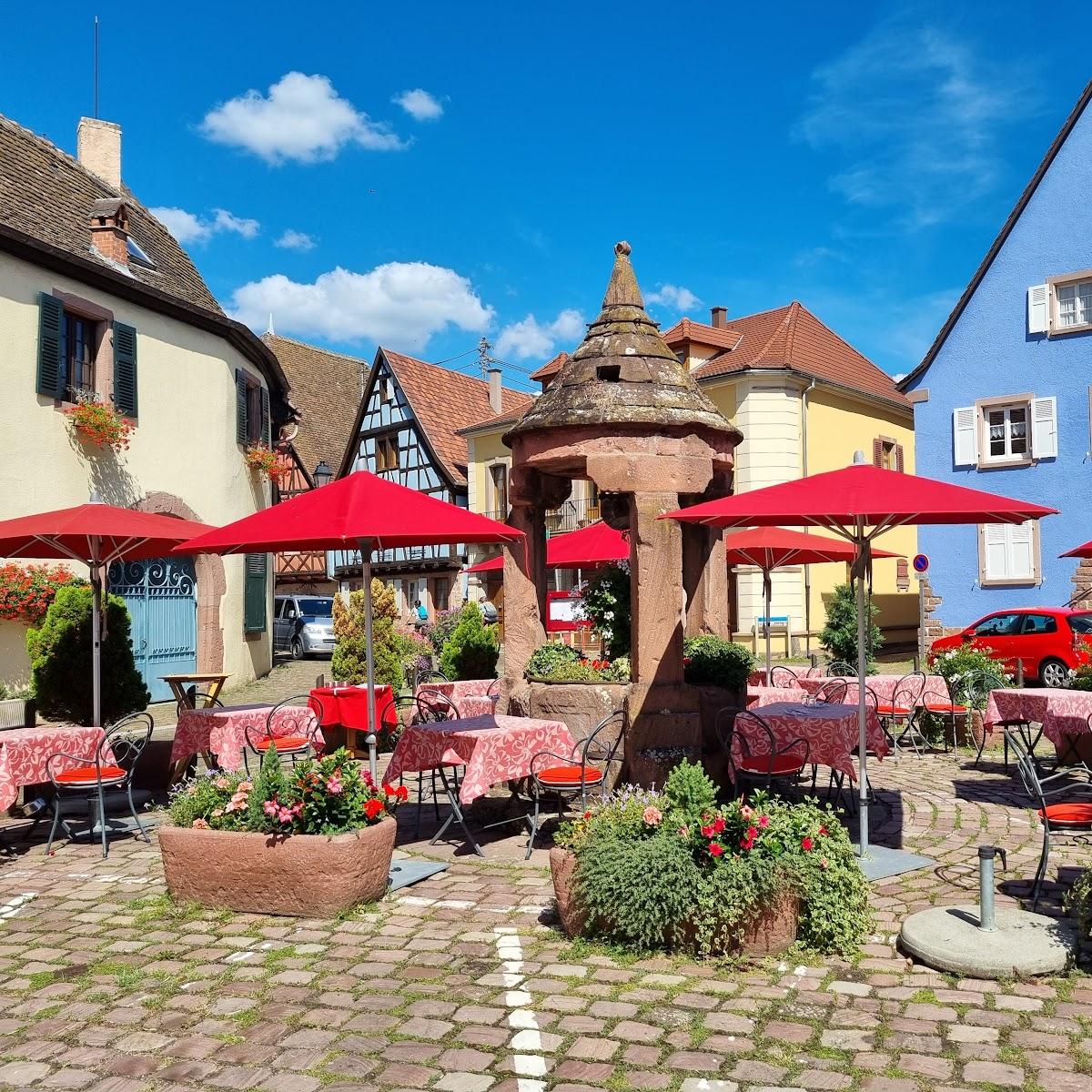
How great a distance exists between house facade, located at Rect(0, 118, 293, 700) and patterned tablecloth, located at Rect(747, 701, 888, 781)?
10.1 m

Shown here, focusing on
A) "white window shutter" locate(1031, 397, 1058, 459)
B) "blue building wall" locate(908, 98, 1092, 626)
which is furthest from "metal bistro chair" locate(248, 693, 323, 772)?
"white window shutter" locate(1031, 397, 1058, 459)

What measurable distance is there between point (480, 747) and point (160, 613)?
11.9 meters

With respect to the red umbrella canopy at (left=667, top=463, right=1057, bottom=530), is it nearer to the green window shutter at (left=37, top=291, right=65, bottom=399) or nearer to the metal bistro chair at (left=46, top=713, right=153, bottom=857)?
the metal bistro chair at (left=46, top=713, right=153, bottom=857)

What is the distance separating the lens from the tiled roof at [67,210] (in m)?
15.4

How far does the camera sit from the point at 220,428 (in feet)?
60.4

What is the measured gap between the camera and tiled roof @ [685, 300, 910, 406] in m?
26.9

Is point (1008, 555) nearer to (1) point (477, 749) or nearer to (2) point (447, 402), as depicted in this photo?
(1) point (477, 749)

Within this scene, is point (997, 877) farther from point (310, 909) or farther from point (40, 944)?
point (40, 944)

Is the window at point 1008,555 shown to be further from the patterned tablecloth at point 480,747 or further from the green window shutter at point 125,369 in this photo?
the patterned tablecloth at point 480,747

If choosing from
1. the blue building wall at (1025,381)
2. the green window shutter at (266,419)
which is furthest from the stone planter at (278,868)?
the blue building wall at (1025,381)

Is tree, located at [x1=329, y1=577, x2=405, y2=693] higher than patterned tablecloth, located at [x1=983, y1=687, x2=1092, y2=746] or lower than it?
higher

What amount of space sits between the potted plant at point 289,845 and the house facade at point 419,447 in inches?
1090

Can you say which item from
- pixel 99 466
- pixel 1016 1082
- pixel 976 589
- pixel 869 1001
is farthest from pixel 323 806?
pixel 976 589

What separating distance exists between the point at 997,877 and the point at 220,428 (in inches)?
593
